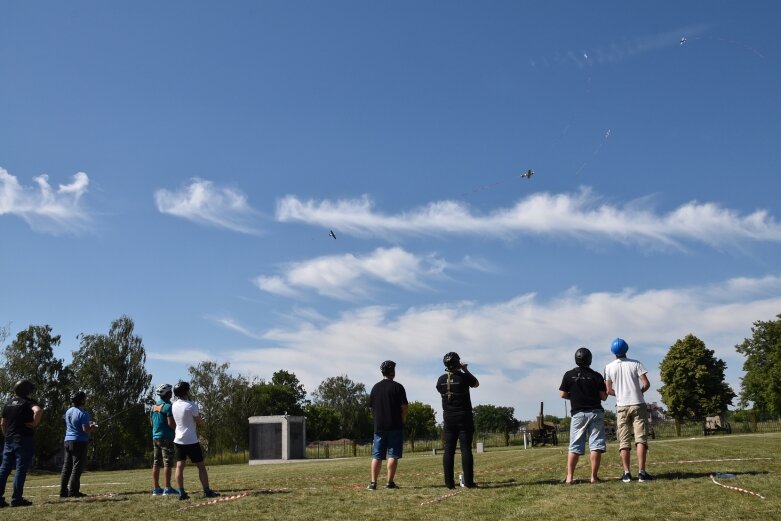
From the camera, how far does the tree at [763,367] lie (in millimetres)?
64344

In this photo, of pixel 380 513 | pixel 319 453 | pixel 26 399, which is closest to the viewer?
pixel 380 513

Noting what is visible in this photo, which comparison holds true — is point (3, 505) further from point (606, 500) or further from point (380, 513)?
point (606, 500)

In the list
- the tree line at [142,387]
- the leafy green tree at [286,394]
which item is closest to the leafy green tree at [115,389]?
the tree line at [142,387]

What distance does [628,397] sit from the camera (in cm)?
916

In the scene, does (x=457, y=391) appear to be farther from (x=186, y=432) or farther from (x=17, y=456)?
(x=17, y=456)

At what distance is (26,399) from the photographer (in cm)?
1040

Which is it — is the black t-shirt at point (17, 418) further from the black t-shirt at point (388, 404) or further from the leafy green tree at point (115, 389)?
the leafy green tree at point (115, 389)

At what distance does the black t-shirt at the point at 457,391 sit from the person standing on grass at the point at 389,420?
1.98 ft

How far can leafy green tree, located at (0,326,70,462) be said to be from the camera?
5619cm

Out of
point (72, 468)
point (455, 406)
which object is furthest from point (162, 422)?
point (455, 406)

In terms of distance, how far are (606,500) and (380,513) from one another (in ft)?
7.61

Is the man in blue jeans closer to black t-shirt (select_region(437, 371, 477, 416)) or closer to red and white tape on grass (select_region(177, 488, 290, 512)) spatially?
red and white tape on grass (select_region(177, 488, 290, 512))

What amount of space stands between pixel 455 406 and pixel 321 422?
108197 mm

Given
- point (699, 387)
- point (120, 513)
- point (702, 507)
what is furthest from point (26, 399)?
point (699, 387)
